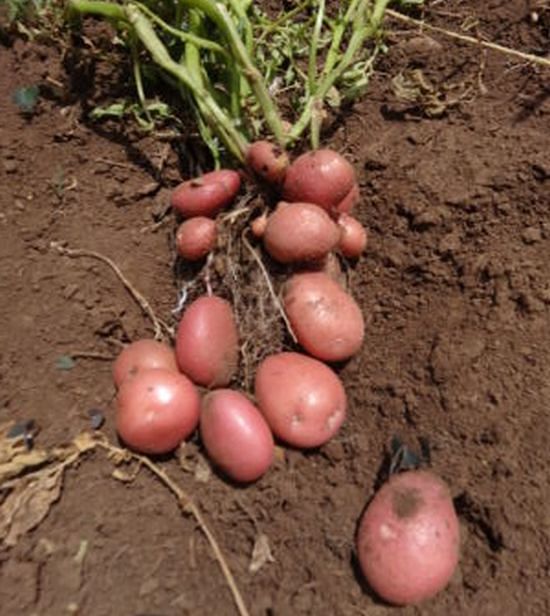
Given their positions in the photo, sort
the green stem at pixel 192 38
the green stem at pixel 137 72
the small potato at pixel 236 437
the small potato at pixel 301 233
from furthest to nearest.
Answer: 1. the green stem at pixel 137 72
2. the green stem at pixel 192 38
3. the small potato at pixel 301 233
4. the small potato at pixel 236 437

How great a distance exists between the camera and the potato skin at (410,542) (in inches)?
54.4

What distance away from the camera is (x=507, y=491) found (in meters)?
1.46

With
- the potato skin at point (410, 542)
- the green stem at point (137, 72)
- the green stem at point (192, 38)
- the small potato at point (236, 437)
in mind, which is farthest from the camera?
the green stem at point (137, 72)

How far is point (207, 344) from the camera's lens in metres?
1.62

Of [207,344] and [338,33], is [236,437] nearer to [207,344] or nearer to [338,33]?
[207,344]

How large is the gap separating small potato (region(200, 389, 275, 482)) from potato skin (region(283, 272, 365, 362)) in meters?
0.23

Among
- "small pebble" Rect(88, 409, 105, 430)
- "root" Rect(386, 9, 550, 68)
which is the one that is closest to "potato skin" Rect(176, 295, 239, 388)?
"small pebble" Rect(88, 409, 105, 430)

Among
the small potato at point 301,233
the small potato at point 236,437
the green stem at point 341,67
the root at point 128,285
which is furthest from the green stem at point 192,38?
the small potato at point 236,437

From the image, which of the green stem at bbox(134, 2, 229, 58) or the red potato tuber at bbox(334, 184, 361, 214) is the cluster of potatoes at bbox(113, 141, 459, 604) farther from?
the green stem at bbox(134, 2, 229, 58)

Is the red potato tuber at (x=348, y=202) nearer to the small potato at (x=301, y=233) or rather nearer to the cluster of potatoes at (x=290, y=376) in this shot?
the cluster of potatoes at (x=290, y=376)

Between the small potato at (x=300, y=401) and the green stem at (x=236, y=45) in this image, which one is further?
the green stem at (x=236, y=45)

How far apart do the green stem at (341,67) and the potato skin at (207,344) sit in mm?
509

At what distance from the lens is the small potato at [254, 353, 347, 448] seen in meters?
1.55

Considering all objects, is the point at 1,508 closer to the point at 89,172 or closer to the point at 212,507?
the point at 212,507
